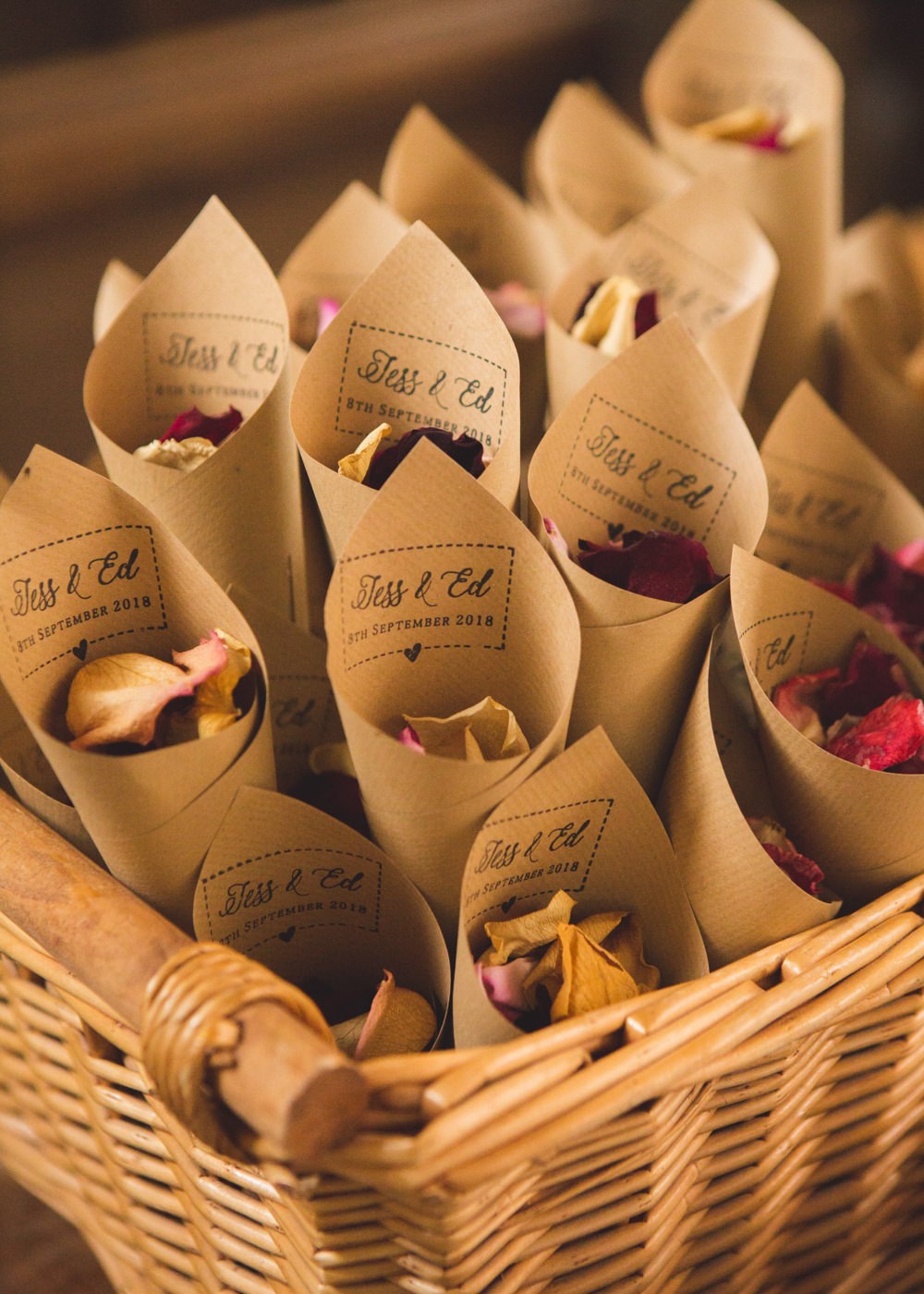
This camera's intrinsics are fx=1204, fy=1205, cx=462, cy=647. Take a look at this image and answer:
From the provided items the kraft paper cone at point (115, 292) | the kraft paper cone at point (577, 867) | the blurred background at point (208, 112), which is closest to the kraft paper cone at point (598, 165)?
the kraft paper cone at point (115, 292)

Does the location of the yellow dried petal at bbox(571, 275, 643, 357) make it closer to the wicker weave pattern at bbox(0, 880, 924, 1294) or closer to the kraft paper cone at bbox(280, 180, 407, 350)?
the kraft paper cone at bbox(280, 180, 407, 350)

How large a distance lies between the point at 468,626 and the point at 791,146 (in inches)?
19.6

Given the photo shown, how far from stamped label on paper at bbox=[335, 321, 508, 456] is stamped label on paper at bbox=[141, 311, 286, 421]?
7 centimetres

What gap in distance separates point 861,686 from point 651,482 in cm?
13

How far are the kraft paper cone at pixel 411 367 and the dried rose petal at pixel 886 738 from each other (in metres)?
0.18

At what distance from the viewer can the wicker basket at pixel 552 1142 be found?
39 cm

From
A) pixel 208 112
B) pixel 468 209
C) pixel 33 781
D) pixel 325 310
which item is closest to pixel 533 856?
pixel 33 781

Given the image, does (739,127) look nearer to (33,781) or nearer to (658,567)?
(658,567)

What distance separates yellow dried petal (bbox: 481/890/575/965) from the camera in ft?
1.50

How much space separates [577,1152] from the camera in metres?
0.42

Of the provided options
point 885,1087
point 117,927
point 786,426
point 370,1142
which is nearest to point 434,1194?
point 370,1142

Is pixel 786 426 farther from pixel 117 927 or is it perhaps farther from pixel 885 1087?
pixel 117 927

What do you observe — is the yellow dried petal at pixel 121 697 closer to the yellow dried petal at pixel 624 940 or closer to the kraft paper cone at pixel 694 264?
the yellow dried petal at pixel 624 940

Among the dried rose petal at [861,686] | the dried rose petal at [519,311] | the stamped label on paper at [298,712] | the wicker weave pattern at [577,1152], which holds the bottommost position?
the wicker weave pattern at [577,1152]
